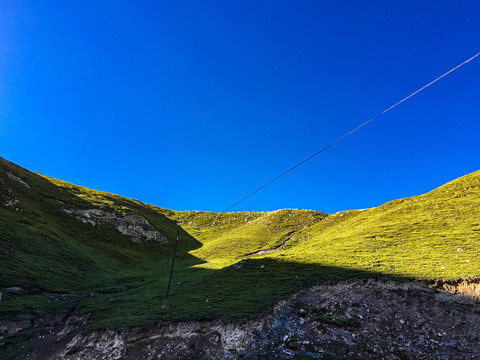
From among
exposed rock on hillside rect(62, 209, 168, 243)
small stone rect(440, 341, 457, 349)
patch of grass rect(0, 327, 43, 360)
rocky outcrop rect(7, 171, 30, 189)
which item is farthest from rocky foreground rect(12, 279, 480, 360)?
rocky outcrop rect(7, 171, 30, 189)

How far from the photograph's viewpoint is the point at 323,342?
13641 mm

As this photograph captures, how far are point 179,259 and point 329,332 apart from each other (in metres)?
44.8

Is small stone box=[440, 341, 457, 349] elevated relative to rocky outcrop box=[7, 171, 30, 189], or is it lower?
lower

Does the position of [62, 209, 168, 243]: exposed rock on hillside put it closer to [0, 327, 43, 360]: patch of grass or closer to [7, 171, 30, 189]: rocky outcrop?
[7, 171, 30, 189]: rocky outcrop

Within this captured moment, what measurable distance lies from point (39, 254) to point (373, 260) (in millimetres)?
44146

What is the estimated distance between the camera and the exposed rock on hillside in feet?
206

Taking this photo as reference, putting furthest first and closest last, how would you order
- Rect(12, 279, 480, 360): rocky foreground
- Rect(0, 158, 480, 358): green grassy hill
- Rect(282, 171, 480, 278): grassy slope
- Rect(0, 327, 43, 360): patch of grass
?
Rect(282, 171, 480, 278): grassy slope
Rect(0, 158, 480, 358): green grassy hill
Rect(0, 327, 43, 360): patch of grass
Rect(12, 279, 480, 360): rocky foreground

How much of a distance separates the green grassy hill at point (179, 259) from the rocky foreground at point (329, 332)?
1367 mm

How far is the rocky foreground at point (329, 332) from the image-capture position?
13.2 meters

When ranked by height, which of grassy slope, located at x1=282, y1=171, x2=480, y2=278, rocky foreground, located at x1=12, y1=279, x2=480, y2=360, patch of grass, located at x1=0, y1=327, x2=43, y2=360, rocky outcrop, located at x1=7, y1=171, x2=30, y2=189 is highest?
rocky outcrop, located at x1=7, y1=171, x2=30, y2=189

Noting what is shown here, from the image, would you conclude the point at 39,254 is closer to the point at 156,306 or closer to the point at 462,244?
the point at 156,306

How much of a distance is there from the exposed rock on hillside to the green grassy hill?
0.31m

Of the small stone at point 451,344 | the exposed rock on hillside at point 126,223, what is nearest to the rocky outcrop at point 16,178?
the exposed rock on hillside at point 126,223

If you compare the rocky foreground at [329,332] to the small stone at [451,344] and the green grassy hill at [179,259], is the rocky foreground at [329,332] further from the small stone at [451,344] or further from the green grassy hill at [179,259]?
the green grassy hill at [179,259]
